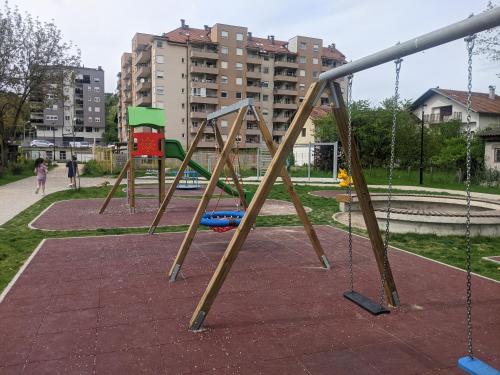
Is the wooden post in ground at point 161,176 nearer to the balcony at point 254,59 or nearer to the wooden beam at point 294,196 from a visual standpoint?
the wooden beam at point 294,196

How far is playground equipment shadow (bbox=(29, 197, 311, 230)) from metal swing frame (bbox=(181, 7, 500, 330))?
16.6ft

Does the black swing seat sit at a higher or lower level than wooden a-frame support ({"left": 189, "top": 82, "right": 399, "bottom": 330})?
lower

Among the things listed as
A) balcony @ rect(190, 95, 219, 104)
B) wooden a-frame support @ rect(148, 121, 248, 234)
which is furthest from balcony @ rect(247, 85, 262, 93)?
wooden a-frame support @ rect(148, 121, 248, 234)

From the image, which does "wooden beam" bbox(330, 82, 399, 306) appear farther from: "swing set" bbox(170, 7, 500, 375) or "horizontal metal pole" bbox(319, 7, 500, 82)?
"horizontal metal pole" bbox(319, 7, 500, 82)

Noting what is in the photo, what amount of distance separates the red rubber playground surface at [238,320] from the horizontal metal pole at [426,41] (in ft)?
8.68

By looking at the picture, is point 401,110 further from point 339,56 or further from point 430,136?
point 339,56

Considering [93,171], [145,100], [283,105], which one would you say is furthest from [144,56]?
[93,171]

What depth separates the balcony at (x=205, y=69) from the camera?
60688 millimetres

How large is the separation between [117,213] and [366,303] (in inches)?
367

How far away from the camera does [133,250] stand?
7.45 m

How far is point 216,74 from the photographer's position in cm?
6209

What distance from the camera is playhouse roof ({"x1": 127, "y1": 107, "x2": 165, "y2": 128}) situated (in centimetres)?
1256

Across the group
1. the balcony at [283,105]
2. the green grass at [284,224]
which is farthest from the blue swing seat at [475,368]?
the balcony at [283,105]

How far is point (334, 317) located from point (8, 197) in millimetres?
15889
